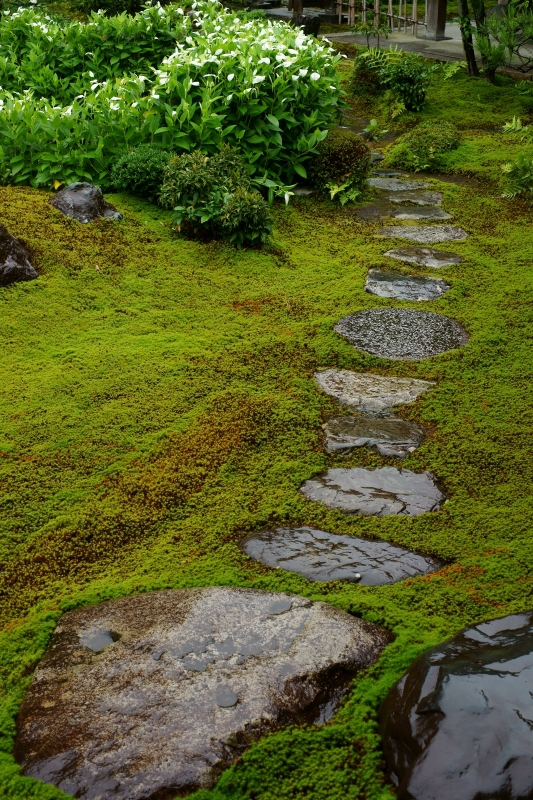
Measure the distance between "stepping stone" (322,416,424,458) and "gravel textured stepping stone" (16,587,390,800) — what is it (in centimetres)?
143

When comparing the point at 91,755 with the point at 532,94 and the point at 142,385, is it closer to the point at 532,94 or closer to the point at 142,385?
the point at 142,385

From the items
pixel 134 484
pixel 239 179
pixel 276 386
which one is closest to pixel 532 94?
pixel 239 179

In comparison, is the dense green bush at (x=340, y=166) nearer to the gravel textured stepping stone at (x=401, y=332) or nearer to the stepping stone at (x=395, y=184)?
the stepping stone at (x=395, y=184)

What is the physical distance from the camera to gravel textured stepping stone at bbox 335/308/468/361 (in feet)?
17.7

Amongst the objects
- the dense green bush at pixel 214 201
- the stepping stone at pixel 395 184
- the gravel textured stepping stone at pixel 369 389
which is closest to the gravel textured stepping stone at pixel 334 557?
the gravel textured stepping stone at pixel 369 389

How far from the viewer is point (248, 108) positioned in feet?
27.1

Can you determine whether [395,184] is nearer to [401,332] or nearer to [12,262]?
[401,332]

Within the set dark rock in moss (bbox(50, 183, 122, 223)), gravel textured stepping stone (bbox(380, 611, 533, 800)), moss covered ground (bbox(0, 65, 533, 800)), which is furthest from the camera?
dark rock in moss (bbox(50, 183, 122, 223))

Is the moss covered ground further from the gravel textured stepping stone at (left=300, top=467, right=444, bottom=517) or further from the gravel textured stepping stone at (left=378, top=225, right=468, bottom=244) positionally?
the gravel textured stepping stone at (left=378, top=225, right=468, bottom=244)

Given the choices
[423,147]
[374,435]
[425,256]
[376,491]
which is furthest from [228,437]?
[423,147]

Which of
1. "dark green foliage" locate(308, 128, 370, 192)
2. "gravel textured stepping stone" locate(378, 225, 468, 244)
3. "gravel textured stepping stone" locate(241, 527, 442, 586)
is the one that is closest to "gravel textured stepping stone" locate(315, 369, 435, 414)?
"gravel textured stepping stone" locate(241, 527, 442, 586)

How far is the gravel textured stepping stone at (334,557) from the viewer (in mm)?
3344

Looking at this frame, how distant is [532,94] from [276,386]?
356 inches

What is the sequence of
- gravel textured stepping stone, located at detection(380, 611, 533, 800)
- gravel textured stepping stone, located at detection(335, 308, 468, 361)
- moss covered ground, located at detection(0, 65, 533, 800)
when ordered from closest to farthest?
gravel textured stepping stone, located at detection(380, 611, 533, 800), moss covered ground, located at detection(0, 65, 533, 800), gravel textured stepping stone, located at detection(335, 308, 468, 361)
